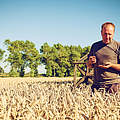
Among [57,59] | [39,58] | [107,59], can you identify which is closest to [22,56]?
[39,58]

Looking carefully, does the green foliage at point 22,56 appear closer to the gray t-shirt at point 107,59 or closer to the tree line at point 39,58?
the tree line at point 39,58

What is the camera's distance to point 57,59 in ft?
135

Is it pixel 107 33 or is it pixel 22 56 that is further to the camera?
pixel 22 56

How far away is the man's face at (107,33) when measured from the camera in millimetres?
2610

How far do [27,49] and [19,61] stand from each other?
4.44 meters

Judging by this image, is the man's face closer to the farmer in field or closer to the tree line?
the farmer in field

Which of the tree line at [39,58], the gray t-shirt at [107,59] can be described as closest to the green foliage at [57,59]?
the tree line at [39,58]

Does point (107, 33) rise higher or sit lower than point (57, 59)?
lower

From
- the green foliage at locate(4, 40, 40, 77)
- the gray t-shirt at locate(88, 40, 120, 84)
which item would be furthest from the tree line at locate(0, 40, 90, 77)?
the gray t-shirt at locate(88, 40, 120, 84)

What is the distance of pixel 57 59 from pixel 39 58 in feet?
15.2

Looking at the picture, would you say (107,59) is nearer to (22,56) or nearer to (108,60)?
(108,60)

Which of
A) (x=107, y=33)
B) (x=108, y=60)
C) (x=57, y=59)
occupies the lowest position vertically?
(x=108, y=60)

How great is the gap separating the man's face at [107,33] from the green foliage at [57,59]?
3692cm

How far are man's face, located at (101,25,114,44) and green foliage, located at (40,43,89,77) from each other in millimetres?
36916
